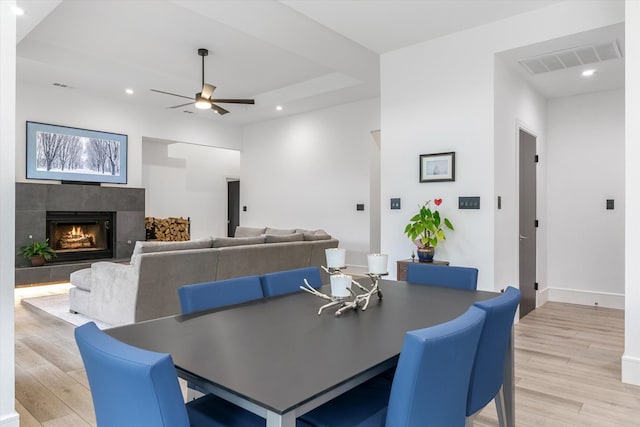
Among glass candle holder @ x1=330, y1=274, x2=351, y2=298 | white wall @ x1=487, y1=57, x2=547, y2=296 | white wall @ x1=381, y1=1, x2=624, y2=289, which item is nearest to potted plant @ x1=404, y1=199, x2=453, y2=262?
white wall @ x1=381, y1=1, x2=624, y2=289

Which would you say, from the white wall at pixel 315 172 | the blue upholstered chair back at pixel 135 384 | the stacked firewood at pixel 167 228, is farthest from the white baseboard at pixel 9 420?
the stacked firewood at pixel 167 228

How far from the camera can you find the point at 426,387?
1.16 meters

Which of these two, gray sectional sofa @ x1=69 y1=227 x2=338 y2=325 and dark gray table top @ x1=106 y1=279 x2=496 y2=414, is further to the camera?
gray sectional sofa @ x1=69 y1=227 x2=338 y2=325

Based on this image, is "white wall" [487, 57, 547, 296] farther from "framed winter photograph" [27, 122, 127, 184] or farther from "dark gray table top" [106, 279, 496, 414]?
"framed winter photograph" [27, 122, 127, 184]

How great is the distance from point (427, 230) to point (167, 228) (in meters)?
6.18

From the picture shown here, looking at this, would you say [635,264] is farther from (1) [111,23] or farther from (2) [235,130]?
(2) [235,130]

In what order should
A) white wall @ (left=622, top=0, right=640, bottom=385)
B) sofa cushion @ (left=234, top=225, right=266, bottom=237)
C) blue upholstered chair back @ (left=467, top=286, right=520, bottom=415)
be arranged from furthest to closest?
sofa cushion @ (left=234, top=225, right=266, bottom=237), white wall @ (left=622, top=0, right=640, bottom=385), blue upholstered chair back @ (left=467, top=286, right=520, bottom=415)

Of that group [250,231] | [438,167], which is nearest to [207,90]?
[438,167]

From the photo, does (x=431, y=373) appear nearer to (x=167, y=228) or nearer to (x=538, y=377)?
(x=538, y=377)

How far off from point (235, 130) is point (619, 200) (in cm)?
689

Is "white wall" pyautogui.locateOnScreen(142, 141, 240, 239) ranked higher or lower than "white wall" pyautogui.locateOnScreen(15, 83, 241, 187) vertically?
lower

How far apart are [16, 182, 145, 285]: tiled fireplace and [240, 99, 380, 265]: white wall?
2.33 m

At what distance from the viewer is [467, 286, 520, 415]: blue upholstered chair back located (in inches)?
62.3

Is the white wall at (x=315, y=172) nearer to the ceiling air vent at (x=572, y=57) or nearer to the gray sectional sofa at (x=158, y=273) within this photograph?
the gray sectional sofa at (x=158, y=273)
